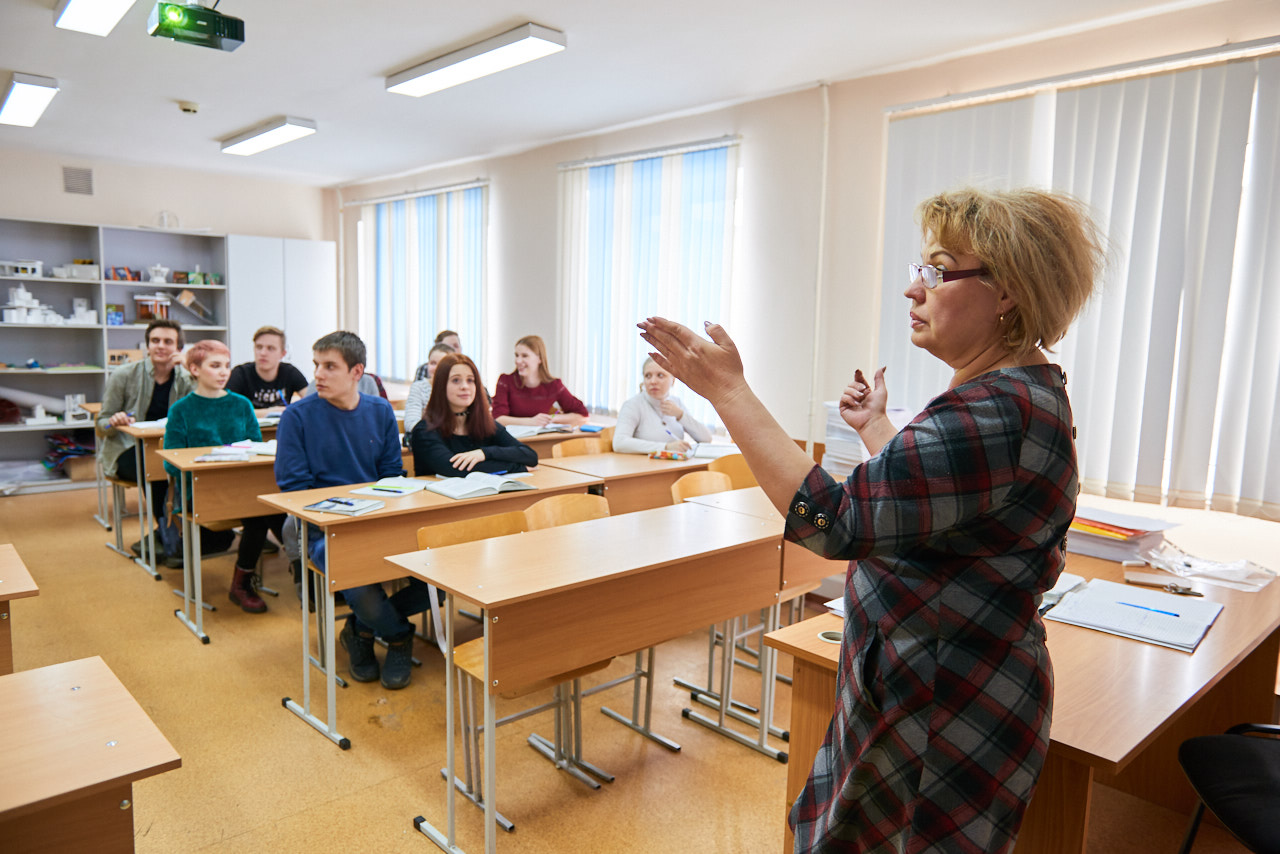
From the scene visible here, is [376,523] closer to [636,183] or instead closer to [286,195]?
[636,183]

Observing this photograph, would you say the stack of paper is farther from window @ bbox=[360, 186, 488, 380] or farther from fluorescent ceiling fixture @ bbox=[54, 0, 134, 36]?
window @ bbox=[360, 186, 488, 380]

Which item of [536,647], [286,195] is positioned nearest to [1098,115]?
[536,647]

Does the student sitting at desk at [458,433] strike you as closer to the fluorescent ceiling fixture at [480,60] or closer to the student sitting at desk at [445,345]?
the fluorescent ceiling fixture at [480,60]

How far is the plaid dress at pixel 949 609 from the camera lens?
963mm

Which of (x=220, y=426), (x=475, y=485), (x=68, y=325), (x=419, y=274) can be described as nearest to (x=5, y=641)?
(x=475, y=485)

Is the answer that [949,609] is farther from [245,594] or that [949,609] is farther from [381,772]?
[245,594]

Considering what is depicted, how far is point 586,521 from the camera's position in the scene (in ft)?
9.55

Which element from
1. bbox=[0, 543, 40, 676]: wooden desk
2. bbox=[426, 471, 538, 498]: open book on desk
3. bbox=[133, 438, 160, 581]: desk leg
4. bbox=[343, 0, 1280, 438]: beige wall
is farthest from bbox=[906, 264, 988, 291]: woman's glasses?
bbox=[133, 438, 160, 581]: desk leg

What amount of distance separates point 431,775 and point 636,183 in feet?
14.3

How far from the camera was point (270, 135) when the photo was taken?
6.37 metres

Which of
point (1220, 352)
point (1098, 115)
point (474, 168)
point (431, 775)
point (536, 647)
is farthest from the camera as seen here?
point (474, 168)

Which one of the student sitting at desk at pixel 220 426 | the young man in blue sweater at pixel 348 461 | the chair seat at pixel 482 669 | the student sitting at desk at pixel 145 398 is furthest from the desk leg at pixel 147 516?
the chair seat at pixel 482 669

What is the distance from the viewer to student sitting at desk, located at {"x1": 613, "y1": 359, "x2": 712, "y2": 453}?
472cm

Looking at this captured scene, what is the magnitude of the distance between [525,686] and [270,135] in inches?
226
